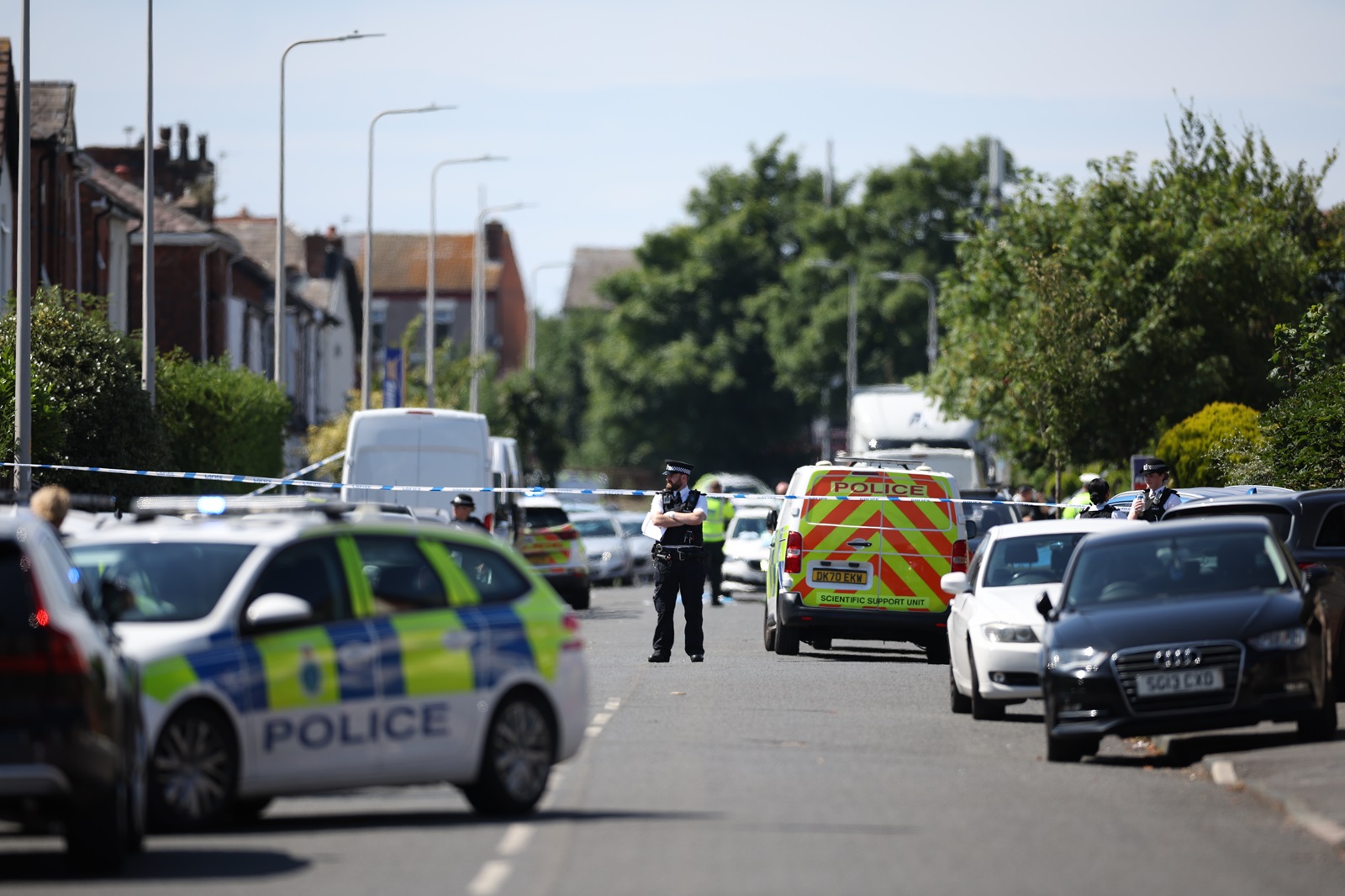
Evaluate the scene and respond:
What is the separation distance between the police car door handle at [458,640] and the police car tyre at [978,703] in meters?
6.55

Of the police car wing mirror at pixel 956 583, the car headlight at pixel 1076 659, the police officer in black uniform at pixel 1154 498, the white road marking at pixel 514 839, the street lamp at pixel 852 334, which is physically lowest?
the white road marking at pixel 514 839

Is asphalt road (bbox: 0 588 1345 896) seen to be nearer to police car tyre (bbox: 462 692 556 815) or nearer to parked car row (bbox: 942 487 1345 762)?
police car tyre (bbox: 462 692 556 815)

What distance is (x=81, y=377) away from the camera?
27.0 m

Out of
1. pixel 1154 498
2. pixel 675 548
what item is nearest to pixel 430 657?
pixel 675 548

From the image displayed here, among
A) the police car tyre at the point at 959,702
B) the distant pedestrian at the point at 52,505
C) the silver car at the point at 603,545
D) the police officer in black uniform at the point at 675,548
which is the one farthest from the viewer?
the silver car at the point at 603,545

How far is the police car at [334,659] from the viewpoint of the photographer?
399 inches

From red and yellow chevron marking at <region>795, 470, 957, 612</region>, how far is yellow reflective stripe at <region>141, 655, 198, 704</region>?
42.1ft

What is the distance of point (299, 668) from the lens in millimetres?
10359

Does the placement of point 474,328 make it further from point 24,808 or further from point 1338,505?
point 24,808

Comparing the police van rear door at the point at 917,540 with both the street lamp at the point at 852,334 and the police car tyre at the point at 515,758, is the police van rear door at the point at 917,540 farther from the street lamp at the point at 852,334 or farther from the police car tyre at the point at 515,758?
the street lamp at the point at 852,334

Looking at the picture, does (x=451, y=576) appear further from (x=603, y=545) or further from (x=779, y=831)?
(x=603, y=545)

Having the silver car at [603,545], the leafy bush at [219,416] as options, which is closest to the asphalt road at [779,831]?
the leafy bush at [219,416]

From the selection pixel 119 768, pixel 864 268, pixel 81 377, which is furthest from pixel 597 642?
pixel 864 268

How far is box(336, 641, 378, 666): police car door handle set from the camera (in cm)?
1052
